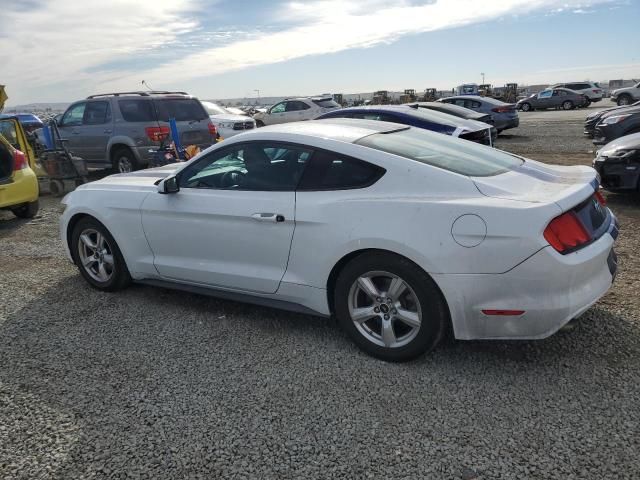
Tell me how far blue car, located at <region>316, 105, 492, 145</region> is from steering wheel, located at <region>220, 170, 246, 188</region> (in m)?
4.56

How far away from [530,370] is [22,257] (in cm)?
585

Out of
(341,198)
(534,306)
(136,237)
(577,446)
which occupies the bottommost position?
(577,446)

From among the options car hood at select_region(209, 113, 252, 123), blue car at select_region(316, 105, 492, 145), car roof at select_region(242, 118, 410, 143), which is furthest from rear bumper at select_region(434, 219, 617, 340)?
car hood at select_region(209, 113, 252, 123)

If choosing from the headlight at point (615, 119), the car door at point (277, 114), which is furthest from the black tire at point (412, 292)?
the car door at point (277, 114)

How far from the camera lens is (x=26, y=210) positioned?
8.62 m

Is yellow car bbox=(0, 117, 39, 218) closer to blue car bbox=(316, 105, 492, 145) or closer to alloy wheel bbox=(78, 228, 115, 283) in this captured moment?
alloy wheel bbox=(78, 228, 115, 283)

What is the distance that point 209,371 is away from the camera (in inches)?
136

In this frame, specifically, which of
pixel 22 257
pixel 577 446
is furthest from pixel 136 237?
pixel 577 446

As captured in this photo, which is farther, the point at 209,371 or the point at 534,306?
the point at 209,371

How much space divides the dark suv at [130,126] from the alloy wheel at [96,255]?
19.7 feet

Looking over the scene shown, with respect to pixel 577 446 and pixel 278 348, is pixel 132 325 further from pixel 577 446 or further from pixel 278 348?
pixel 577 446

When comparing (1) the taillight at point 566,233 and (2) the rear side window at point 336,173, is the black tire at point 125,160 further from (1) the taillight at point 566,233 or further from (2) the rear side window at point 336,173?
(1) the taillight at point 566,233

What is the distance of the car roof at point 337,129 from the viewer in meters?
3.74

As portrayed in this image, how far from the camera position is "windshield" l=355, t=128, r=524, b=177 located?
3.46m
